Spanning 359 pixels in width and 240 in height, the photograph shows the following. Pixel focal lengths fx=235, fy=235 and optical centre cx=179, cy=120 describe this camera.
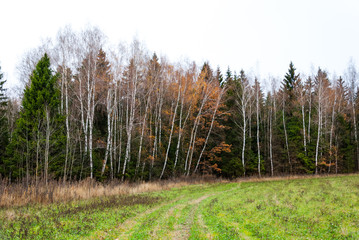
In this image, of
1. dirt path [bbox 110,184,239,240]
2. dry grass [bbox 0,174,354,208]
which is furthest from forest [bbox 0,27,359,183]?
dirt path [bbox 110,184,239,240]

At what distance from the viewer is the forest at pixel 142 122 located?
1773 centimetres

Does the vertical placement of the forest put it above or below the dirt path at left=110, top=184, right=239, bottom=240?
above

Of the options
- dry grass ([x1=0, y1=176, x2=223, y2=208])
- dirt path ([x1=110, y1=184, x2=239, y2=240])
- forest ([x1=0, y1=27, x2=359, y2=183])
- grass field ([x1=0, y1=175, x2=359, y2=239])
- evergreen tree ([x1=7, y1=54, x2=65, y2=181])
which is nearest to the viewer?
grass field ([x1=0, y1=175, x2=359, y2=239])

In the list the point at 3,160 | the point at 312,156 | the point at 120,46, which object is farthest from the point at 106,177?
the point at 312,156

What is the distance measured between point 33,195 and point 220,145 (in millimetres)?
22881

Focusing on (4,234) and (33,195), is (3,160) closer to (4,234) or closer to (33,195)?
(33,195)

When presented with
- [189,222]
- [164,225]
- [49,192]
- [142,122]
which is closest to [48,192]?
[49,192]

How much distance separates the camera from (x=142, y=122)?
21984 millimetres

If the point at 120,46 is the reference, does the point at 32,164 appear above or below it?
below

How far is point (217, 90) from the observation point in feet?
92.4

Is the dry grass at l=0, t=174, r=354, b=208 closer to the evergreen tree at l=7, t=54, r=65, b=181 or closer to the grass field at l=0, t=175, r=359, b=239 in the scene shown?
the grass field at l=0, t=175, r=359, b=239

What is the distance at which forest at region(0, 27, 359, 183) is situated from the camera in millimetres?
17734

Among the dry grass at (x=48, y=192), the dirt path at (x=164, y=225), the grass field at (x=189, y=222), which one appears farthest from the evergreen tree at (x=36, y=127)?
the dirt path at (x=164, y=225)

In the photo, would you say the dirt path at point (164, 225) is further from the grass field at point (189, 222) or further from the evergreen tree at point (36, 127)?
the evergreen tree at point (36, 127)
